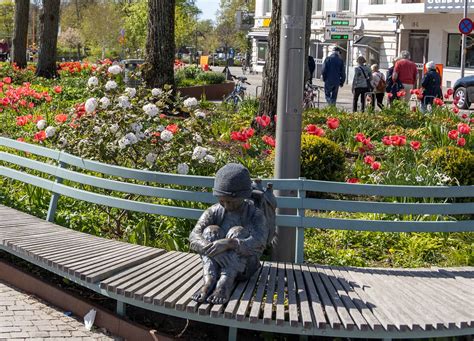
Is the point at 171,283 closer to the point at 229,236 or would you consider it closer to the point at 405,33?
the point at 229,236

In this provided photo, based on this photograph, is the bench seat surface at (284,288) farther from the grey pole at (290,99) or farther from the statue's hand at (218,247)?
the grey pole at (290,99)

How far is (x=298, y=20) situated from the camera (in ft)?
22.3

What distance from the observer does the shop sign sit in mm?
38375

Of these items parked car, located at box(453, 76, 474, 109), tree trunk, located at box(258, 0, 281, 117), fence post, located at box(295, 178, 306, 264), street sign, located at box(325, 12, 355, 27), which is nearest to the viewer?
fence post, located at box(295, 178, 306, 264)

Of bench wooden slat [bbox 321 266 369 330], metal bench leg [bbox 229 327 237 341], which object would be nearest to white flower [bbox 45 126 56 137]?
bench wooden slat [bbox 321 266 369 330]

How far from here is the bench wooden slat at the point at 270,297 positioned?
197 inches

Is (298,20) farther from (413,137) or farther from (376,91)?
(376,91)

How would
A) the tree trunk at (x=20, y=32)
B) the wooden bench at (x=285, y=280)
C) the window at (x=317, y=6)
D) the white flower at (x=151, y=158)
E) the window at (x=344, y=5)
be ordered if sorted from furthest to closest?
the window at (x=317, y=6) < the window at (x=344, y=5) < the tree trunk at (x=20, y=32) < the white flower at (x=151, y=158) < the wooden bench at (x=285, y=280)

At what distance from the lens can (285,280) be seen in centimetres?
589

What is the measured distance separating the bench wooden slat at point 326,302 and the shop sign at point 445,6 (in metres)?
34.4

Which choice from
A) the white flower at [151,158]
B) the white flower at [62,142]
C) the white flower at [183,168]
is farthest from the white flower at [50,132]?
the white flower at [183,168]

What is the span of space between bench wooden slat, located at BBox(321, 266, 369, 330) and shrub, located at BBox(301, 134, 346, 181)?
10.4 ft

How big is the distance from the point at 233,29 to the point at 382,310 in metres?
90.8

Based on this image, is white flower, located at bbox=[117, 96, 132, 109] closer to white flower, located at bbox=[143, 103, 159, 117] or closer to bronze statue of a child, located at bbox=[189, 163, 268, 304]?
white flower, located at bbox=[143, 103, 159, 117]
